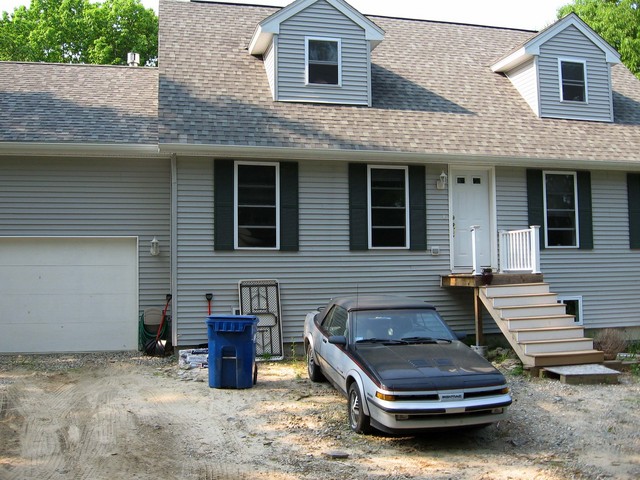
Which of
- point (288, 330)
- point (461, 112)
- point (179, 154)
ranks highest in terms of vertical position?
point (461, 112)

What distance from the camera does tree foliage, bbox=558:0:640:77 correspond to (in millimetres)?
22891

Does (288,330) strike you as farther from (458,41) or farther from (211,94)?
(458,41)

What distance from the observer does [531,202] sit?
1245cm

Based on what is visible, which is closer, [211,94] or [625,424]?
[625,424]

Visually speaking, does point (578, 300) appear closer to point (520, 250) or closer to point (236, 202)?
Result: point (520, 250)

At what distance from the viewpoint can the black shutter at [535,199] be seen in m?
12.4

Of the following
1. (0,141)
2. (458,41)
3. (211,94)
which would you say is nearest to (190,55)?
(211,94)

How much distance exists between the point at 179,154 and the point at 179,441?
19.2 feet

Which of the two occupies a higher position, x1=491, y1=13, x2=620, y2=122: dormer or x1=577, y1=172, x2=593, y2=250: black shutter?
x1=491, y1=13, x2=620, y2=122: dormer

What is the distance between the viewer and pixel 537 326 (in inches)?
390

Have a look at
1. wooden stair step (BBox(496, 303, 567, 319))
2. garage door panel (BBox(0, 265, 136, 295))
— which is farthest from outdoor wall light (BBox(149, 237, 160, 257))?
wooden stair step (BBox(496, 303, 567, 319))

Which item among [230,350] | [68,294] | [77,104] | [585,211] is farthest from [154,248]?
[585,211]

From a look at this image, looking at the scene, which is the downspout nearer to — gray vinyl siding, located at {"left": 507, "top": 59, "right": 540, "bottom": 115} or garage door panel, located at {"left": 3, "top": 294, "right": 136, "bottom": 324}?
garage door panel, located at {"left": 3, "top": 294, "right": 136, "bottom": 324}

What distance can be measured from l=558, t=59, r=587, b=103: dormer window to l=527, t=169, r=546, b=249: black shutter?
8.04ft
